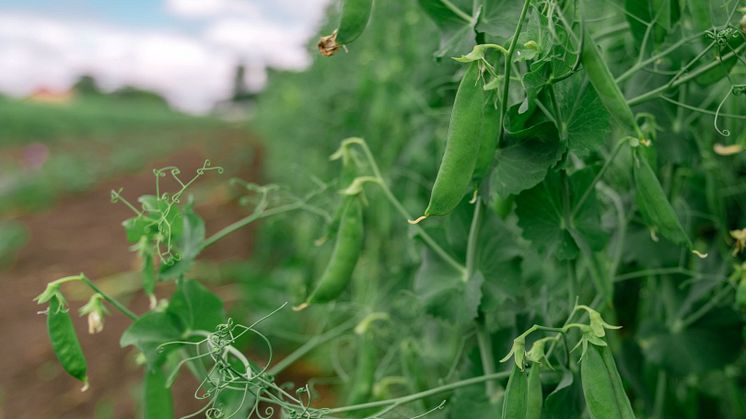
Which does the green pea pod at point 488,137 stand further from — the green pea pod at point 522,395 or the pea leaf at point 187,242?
the pea leaf at point 187,242

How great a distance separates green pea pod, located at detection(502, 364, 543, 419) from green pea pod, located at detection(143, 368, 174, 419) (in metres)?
0.51

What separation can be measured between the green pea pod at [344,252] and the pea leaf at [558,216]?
234 mm

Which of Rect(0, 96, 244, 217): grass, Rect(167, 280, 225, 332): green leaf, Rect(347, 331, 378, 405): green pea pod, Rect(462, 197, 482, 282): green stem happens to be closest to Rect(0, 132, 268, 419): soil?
Rect(0, 96, 244, 217): grass

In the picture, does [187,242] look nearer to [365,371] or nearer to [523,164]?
[365,371]

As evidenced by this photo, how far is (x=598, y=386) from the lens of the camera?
71 centimetres

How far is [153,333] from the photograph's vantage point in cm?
101

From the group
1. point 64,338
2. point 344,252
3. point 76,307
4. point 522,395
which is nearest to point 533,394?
point 522,395

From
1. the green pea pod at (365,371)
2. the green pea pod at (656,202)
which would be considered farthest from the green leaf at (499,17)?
the green pea pod at (365,371)

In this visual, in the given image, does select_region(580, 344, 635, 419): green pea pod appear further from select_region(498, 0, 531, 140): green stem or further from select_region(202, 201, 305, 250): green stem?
select_region(202, 201, 305, 250): green stem

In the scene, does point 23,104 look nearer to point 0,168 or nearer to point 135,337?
point 0,168

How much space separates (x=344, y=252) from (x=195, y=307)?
0.24 m

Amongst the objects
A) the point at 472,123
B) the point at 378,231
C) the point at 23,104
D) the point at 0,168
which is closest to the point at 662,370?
the point at 472,123

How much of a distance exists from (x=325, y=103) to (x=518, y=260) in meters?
2.38

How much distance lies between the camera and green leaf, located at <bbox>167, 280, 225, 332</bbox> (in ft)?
3.43
